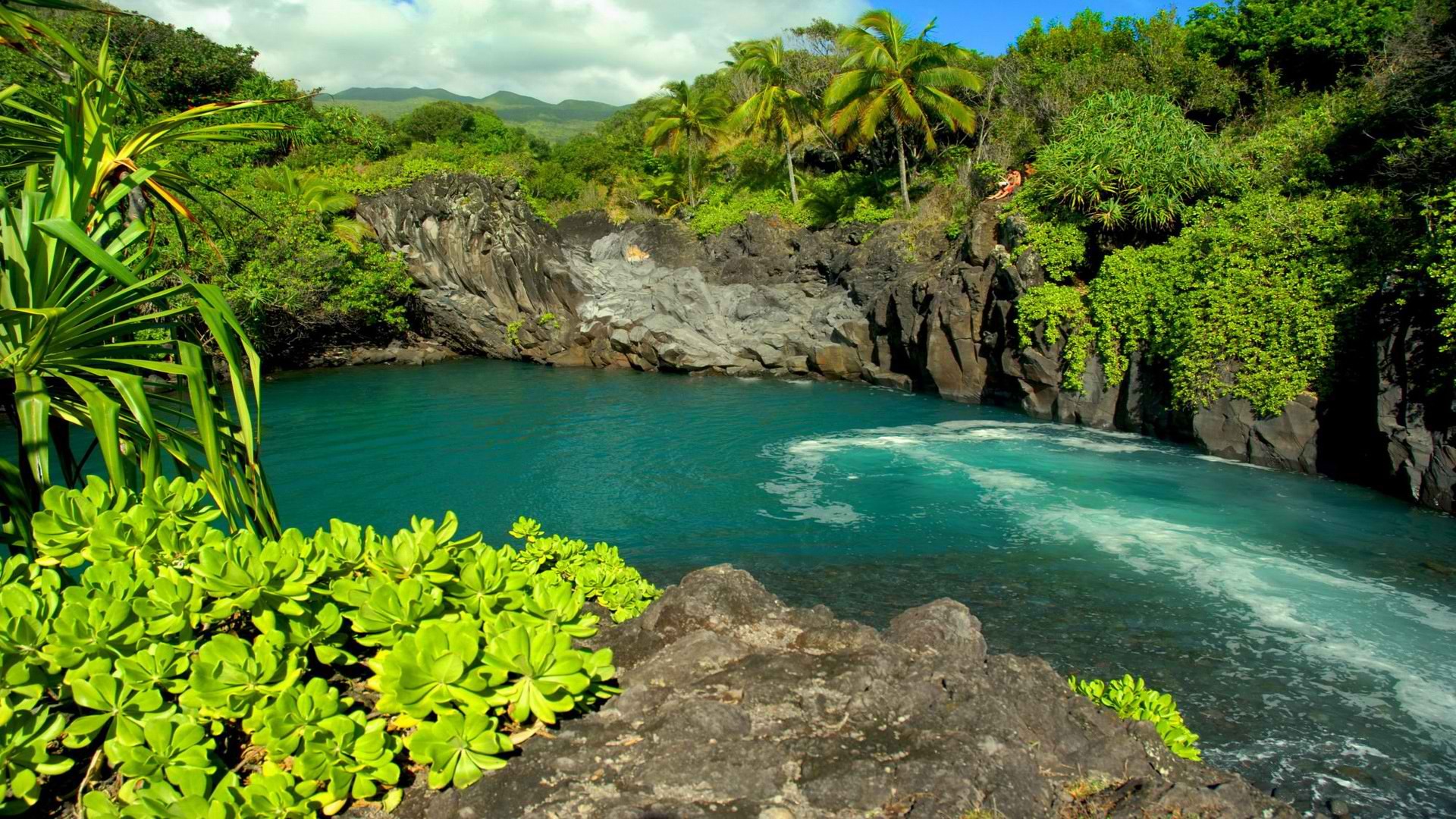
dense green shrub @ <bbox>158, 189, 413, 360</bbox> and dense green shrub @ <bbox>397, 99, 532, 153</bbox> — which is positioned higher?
dense green shrub @ <bbox>397, 99, 532, 153</bbox>

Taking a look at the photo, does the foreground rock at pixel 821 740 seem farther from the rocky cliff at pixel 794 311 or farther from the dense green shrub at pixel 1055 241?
the dense green shrub at pixel 1055 241

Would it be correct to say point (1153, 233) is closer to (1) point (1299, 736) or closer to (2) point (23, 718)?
(1) point (1299, 736)

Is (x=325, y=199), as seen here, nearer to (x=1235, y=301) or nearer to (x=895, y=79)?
(x=895, y=79)

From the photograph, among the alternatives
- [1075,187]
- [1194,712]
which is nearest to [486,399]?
[1075,187]

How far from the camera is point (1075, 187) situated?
63.8 feet

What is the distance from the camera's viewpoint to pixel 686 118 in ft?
110

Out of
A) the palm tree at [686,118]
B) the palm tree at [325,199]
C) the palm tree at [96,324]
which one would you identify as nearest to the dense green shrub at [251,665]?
the palm tree at [96,324]

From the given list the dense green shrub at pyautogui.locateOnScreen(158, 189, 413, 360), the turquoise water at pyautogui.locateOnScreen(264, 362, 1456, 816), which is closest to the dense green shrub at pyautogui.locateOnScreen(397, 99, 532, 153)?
the dense green shrub at pyautogui.locateOnScreen(158, 189, 413, 360)

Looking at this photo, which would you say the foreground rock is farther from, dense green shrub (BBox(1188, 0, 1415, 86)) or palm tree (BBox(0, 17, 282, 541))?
dense green shrub (BBox(1188, 0, 1415, 86))

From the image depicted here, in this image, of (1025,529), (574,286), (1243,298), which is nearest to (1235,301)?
(1243,298)

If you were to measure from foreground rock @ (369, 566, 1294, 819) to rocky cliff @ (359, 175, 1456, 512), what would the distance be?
41.6 ft

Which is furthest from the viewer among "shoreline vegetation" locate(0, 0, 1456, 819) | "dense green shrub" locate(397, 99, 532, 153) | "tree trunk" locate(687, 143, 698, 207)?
"dense green shrub" locate(397, 99, 532, 153)

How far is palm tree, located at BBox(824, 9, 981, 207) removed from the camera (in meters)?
26.9

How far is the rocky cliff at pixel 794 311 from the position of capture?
51.0 ft
